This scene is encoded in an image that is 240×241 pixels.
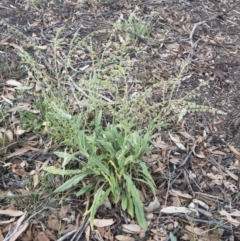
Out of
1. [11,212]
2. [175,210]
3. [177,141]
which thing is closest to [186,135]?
[177,141]

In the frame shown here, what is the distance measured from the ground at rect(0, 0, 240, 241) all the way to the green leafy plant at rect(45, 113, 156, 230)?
3.0 inches

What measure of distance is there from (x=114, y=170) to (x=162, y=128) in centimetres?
57

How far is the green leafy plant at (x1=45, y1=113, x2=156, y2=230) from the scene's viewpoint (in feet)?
6.08

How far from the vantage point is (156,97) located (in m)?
2.59

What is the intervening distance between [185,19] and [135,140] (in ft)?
6.17

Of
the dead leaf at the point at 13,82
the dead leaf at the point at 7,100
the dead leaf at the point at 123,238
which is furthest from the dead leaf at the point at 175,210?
the dead leaf at the point at 13,82

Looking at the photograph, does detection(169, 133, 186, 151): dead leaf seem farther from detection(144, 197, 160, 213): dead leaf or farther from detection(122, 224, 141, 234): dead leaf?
detection(122, 224, 141, 234): dead leaf

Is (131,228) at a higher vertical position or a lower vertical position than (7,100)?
lower

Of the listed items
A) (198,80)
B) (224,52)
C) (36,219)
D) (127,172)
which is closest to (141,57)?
(198,80)

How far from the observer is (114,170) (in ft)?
6.36

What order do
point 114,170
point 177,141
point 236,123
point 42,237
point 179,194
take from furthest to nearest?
point 236,123 < point 177,141 < point 179,194 < point 114,170 < point 42,237

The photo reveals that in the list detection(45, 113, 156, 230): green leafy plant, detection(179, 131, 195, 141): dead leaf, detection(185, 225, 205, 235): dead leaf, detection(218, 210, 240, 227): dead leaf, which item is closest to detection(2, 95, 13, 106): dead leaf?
detection(45, 113, 156, 230): green leafy plant

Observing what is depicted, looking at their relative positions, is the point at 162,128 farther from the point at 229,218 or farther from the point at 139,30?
the point at 139,30

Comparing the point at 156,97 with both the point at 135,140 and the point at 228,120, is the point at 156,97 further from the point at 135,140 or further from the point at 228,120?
the point at 135,140
